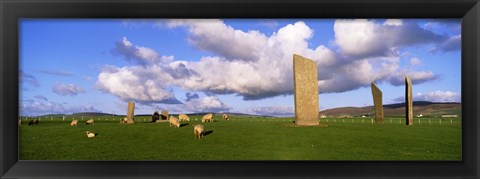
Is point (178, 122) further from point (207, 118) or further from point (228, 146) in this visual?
point (228, 146)

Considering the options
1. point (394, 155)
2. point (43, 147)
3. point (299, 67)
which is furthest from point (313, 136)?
point (43, 147)

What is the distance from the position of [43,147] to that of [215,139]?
1.82 m

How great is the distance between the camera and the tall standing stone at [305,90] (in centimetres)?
572

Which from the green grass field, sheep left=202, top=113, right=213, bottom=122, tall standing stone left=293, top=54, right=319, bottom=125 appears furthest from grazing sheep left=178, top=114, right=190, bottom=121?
Answer: tall standing stone left=293, top=54, right=319, bottom=125

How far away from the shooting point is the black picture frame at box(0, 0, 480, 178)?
243cm

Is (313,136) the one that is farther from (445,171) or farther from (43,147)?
(43,147)

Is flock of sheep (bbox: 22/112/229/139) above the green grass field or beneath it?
above

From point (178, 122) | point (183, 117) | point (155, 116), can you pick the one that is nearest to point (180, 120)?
point (183, 117)

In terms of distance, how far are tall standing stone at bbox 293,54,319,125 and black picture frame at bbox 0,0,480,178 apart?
10.7 ft

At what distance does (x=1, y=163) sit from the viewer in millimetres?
2490

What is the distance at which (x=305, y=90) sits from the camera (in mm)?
5723

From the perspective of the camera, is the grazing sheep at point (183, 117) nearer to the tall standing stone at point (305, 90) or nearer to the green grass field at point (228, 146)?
the green grass field at point (228, 146)

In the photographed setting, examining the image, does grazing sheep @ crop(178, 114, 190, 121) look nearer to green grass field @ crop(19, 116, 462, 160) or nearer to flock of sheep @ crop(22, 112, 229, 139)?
flock of sheep @ crop(22, 112, 229, 139)

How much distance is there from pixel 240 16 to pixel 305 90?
11.3 feet
